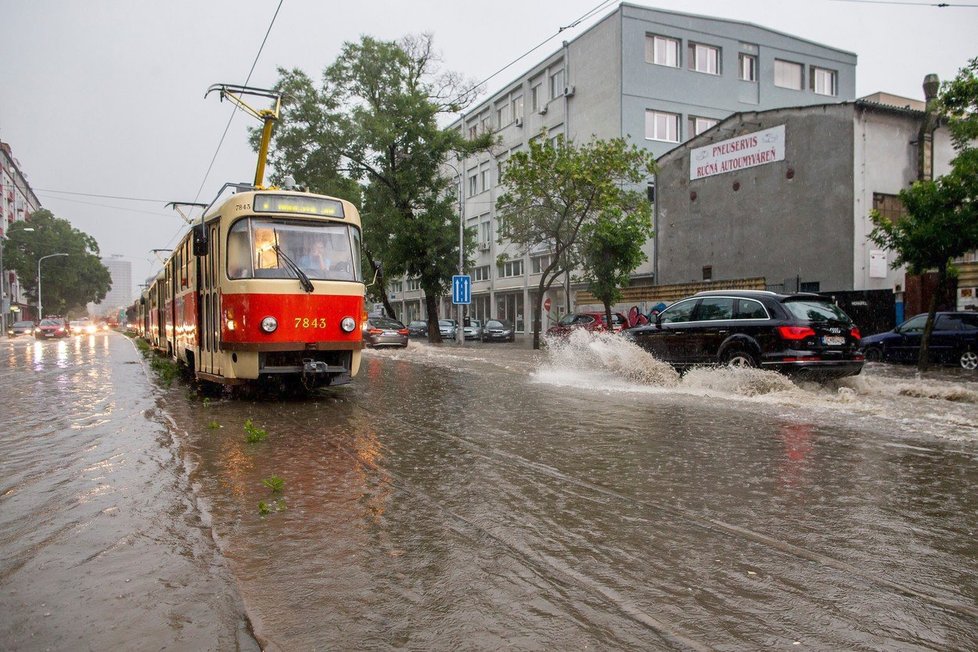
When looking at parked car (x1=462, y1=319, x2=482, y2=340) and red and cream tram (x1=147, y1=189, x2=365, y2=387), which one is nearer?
red and cream tram (x1=147, y1=189, x2=365, y2=387)

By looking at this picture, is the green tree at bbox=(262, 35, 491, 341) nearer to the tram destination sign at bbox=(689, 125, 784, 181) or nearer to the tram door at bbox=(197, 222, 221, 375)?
the tram destination sign at bbox=(689, 125, 784, 181)

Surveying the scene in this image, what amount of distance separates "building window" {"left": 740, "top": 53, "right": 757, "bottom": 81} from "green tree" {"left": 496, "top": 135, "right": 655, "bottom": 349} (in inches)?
702

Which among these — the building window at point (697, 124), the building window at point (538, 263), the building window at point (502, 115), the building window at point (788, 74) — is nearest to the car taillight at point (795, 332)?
the building window at point (697, 124)

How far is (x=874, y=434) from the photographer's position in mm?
8008

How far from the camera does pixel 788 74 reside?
42.9m

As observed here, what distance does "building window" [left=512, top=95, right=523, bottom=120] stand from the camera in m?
51.1

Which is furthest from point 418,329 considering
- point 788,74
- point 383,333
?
point 788,74

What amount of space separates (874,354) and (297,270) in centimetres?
1821

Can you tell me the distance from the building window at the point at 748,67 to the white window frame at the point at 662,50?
455 centimetres

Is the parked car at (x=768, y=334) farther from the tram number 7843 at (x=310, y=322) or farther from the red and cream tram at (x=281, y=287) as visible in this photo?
the tram number 7843 at (x=310, y=322)

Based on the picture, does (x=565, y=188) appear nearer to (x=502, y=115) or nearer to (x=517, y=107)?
(x=517, y=107)

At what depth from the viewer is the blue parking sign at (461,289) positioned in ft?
116

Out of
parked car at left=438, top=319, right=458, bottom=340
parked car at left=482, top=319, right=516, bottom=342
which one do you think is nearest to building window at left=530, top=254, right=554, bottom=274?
parked car at left=438, top=319, right=458, bottom=340

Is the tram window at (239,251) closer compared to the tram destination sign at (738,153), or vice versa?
the tram window at (239,251)
